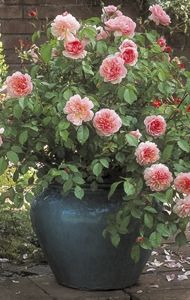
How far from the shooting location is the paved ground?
3.68 m

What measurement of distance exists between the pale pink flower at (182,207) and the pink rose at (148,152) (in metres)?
0.21

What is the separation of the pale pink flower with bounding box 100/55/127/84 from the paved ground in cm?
105

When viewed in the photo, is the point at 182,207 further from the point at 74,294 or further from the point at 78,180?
the point at 74,294

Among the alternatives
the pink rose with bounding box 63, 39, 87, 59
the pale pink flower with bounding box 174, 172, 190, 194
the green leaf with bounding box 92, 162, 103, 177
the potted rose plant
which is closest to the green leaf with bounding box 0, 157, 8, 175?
the potted rose plant

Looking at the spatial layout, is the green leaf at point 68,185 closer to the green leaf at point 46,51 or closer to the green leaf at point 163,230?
the green leaf at point 163,230

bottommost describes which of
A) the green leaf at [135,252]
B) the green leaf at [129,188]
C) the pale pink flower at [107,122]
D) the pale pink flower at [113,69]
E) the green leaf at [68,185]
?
the green leaf at [135,252]

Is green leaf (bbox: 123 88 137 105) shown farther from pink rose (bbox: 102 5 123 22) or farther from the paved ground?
the paved ground

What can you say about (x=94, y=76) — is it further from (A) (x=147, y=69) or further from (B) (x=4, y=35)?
(B) (x=4, y=35)

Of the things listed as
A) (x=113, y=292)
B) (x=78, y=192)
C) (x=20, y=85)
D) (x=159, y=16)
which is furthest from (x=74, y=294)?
(x=159, y=16)

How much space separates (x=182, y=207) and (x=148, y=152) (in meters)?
0.27

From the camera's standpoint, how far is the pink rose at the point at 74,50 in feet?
11.0

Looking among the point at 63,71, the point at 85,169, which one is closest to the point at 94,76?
the point at 63,71

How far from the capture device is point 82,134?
3289mm

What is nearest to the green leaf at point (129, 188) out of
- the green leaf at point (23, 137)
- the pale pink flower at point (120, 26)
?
the green leaf at point (23, 137)
